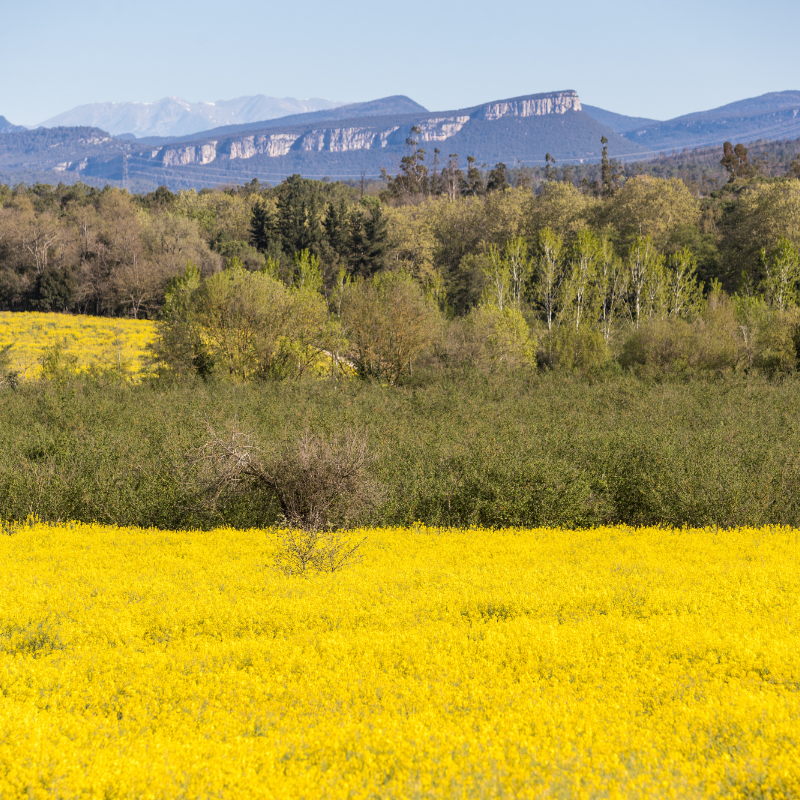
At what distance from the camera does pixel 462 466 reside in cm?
1736

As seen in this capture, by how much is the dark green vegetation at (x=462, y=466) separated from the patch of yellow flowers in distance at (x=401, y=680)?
3998 millimetres


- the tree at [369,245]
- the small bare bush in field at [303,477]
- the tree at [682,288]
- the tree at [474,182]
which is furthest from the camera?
the tree at [474,182]

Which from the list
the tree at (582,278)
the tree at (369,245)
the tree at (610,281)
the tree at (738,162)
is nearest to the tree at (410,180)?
the tree at (369,245)

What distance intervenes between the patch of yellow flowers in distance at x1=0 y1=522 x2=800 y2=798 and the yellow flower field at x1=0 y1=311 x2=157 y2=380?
3484 cm

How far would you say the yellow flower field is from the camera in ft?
155

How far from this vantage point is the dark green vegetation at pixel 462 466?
52.9 feet

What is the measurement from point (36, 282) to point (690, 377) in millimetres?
70204

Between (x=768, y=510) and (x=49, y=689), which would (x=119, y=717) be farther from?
(x=768, y=510)

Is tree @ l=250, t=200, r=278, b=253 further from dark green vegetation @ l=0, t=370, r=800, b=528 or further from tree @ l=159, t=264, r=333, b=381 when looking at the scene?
dark green vegetation @ l=0, t=370, r=800, b=528

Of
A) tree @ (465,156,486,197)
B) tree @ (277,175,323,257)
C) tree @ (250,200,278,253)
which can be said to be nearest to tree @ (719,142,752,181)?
Answer: tree @ (465,156,486,197)

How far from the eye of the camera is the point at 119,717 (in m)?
6.70

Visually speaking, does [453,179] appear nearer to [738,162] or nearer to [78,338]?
[738,162]

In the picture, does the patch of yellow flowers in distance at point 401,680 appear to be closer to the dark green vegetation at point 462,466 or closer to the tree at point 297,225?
the dark green vegetation at point 462,466

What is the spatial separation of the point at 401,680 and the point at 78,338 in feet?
196
